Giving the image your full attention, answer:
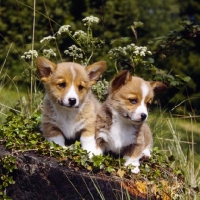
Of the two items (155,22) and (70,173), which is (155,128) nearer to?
(70,173)

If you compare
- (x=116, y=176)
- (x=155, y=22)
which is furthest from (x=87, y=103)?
(x=155, y=22)

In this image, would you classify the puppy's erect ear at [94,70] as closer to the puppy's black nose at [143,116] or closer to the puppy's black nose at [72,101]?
the puppy's black nose at [72,101]

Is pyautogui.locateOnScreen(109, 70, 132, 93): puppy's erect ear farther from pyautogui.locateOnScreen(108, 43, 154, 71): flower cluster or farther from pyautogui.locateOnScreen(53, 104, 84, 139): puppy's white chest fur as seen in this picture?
pyautogui.locateOnScreen(108, 43, 154, 71): flower cluster

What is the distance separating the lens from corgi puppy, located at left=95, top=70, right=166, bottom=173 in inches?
238

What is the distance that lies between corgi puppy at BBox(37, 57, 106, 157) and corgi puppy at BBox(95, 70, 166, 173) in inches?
5.0

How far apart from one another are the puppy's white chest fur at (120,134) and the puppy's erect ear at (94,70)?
0.53m

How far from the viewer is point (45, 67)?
6266 millimetres

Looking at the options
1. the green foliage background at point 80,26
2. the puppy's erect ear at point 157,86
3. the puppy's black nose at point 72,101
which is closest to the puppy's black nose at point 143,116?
the puppy's erect ear at point 157,86

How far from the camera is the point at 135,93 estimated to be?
19.8ft

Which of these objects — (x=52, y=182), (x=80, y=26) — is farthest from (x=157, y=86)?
(x=80, y=26)

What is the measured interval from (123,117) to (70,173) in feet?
2.64

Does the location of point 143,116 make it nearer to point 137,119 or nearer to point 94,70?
point 137,119

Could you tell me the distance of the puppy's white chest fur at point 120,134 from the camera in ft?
20.1

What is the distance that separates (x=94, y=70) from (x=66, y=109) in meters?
0.56
